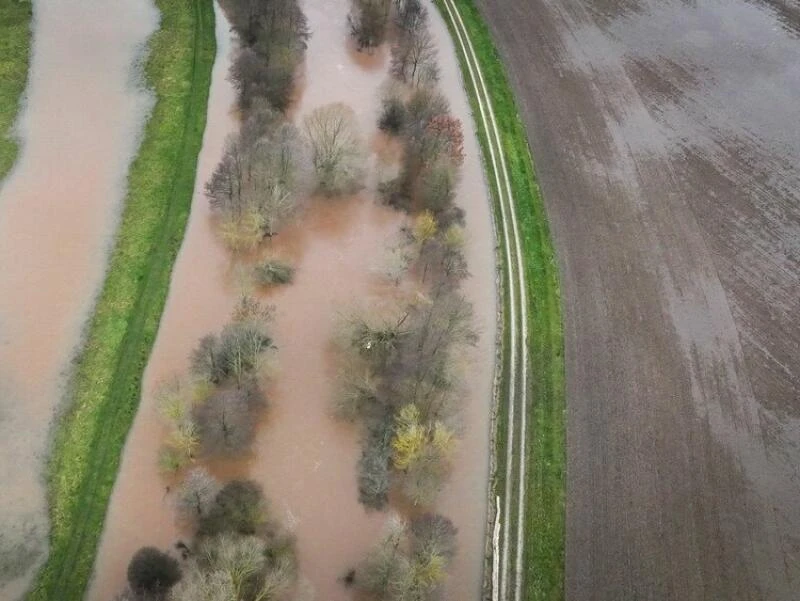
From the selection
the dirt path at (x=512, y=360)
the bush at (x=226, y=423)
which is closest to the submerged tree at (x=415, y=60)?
the dirt path at (x=512, y=360)

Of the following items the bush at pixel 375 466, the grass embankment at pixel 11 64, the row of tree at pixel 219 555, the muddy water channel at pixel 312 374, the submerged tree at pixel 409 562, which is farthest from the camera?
the grass embankment at pixel 11 64

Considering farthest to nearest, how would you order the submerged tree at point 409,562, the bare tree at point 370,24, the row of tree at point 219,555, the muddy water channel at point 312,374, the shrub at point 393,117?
1. the bare tree at point 370,24
2. the shrub at point 393,117
3. the muddy water channel at point 312,374
4. the submerged tree at point 409,562
5. the row of tree at point 219,555

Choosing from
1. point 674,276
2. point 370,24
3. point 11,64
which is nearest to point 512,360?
point 674,276

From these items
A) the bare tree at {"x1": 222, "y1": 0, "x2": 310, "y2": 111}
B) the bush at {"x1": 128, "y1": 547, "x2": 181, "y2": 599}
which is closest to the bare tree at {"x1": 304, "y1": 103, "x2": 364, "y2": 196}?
the bare tree at {"x1": 222, "y1": 0, "x2": 310, "y2": 111}

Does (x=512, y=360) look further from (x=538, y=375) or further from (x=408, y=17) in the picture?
(x=408, y=17)

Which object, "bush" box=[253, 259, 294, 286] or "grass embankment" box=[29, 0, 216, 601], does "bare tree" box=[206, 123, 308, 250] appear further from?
"grass embankment" box=[29, 0, 216, 601]

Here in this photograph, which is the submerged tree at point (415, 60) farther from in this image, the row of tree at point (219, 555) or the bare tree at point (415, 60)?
the row of tree at point (219, 555)
